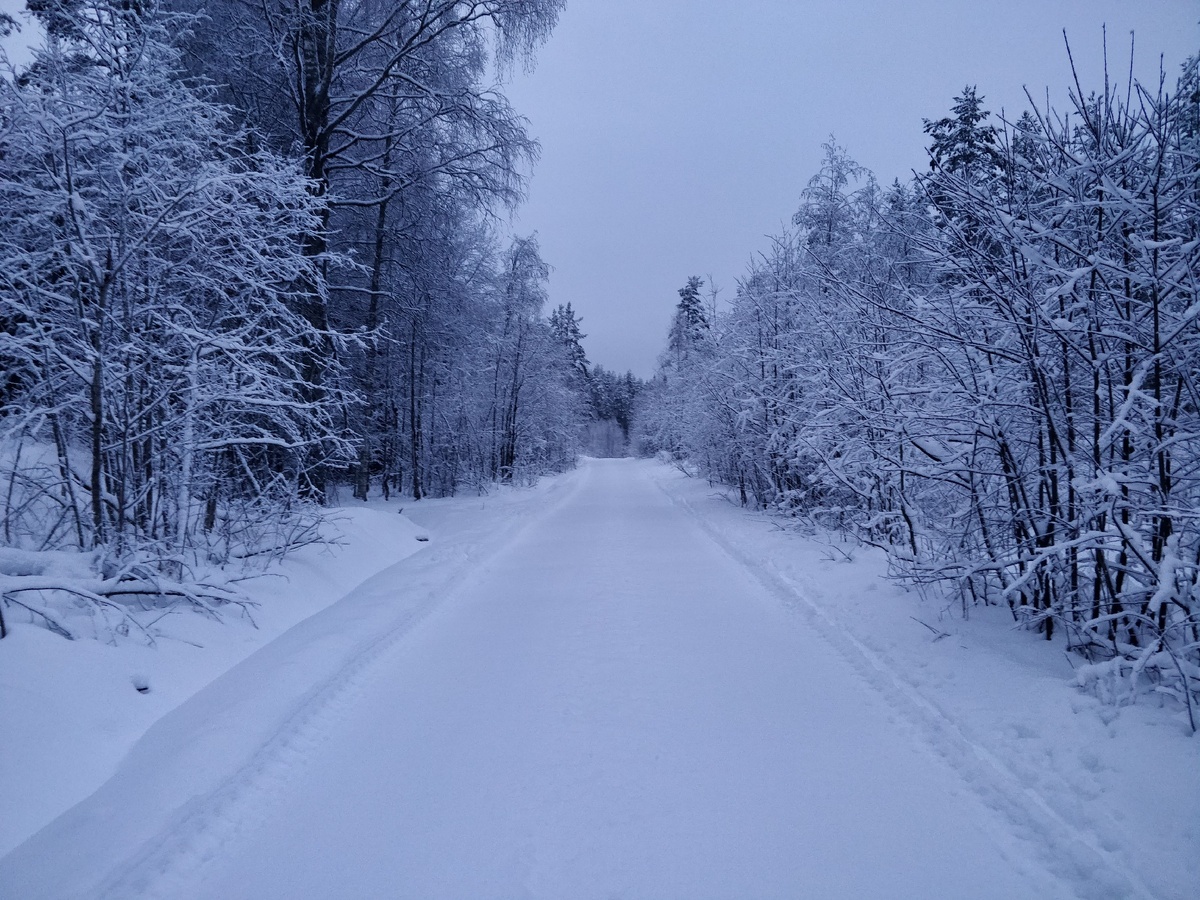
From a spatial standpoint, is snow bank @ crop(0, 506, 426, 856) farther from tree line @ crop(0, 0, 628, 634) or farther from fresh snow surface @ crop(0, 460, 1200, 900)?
tree line @ crop(0, 0, 628, 634)

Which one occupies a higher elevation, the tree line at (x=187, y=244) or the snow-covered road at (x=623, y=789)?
the tree line at (x=187, y=244)

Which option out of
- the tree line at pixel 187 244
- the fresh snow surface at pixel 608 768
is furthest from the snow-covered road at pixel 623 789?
the tree line at pixel 187 244

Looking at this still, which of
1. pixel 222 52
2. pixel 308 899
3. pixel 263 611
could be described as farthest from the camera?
pixel 222 52

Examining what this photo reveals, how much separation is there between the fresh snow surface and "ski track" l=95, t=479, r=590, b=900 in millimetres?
14

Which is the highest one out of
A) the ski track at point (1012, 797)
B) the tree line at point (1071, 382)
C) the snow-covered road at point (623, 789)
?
the tree line at point (1071, 382)

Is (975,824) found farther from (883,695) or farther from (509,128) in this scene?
(509,128)

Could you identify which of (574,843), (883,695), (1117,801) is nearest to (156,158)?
(574,843)

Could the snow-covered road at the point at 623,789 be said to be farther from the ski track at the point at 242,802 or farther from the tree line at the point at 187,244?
the tree line at the point at 187,244

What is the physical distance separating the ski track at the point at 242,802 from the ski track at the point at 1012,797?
373 cm

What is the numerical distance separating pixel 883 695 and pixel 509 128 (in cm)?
1047

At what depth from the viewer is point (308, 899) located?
2.35 m

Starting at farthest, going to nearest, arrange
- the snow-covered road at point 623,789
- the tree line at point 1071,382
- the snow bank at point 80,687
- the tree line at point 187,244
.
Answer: the tree line at point 187,244, the tree line at point 1071,382, the snow bank at point 80,687, the snow-covered road at point 623,789

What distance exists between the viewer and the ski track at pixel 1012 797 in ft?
7.63

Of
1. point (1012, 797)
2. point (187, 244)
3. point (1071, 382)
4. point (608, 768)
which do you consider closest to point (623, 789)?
point (608, 768)
